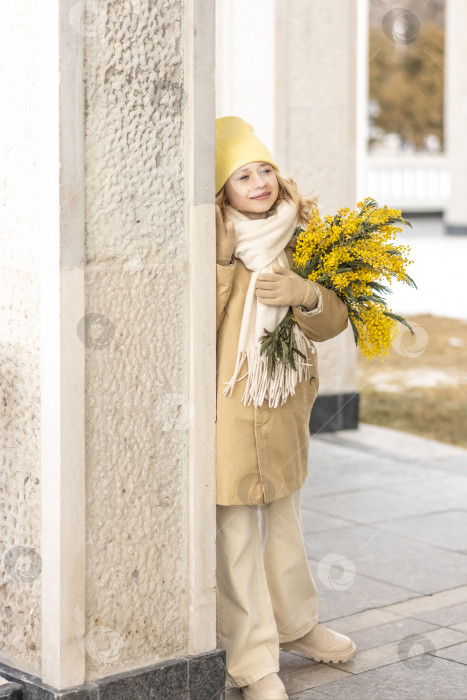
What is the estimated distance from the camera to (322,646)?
381 centimetres

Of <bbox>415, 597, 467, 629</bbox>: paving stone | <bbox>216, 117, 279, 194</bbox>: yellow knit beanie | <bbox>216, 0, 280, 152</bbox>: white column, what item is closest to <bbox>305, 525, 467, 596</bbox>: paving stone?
<bbox>415, 597, 467, 629</bbox>: paving stone

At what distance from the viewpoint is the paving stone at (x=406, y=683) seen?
3.58 metres

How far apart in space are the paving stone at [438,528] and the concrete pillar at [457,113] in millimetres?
15337

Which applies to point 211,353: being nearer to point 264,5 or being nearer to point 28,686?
point 28,686

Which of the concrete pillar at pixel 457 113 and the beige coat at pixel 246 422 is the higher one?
the concrete pillar at pixel 457 113

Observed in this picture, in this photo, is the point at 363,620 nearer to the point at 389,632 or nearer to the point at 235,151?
the point at 389,632

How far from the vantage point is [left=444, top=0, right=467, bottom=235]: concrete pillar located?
796 inches

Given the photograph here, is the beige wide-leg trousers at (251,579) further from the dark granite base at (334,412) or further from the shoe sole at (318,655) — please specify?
the dark granite base at (334,412)

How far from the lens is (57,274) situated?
2943 millimetres

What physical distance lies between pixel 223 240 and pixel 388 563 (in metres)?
2.16

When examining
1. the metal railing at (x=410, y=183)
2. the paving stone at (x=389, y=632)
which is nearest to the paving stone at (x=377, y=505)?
the paving stone at (x=389, y=632)

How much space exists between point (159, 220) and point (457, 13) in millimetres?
18193

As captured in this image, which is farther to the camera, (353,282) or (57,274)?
(353,282)

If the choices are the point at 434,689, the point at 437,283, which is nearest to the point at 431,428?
the point at 434,689
